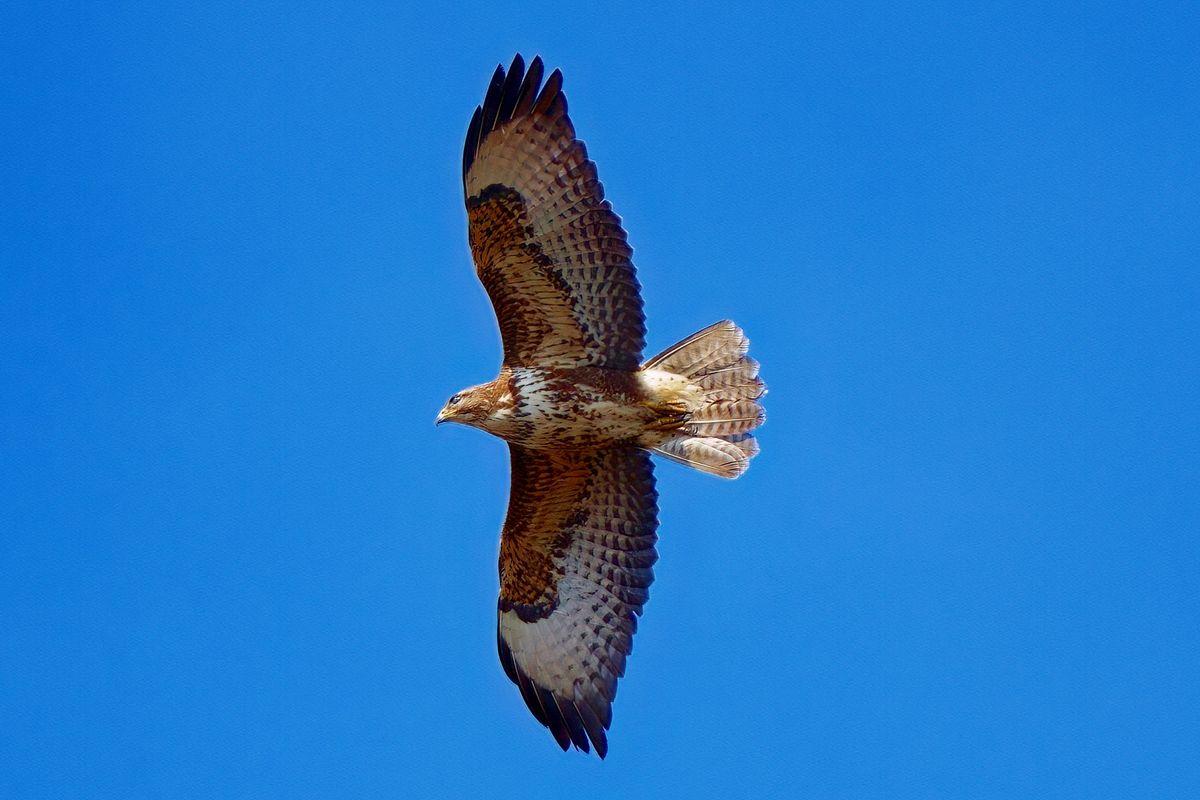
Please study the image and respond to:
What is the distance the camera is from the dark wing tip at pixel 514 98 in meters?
9.87

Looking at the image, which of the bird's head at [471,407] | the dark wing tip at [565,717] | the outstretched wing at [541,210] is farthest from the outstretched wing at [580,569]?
the outstretched wing at [541,210]

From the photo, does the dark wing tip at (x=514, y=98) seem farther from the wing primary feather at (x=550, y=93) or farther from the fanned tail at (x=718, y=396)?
the fanned tail at (x=718, y=396)

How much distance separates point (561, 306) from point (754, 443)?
5.62 feet

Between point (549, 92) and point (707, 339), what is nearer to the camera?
point (549, 92)

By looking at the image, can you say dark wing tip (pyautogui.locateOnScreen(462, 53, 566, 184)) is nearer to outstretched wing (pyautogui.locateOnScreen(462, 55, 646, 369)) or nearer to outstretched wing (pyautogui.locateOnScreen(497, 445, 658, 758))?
outstretched wing (pyautogui.locateOnScreen(462, 55, 646, 369))

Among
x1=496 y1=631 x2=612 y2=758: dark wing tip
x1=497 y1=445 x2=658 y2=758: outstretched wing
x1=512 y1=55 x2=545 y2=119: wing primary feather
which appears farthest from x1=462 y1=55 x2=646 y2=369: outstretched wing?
x1=496 y1=631 x2=612 y2=758: dark wing tip

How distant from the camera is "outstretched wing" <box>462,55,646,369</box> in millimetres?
9883

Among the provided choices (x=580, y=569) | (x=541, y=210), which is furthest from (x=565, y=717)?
(x=541, y=210)

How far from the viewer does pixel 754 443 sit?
428 inches

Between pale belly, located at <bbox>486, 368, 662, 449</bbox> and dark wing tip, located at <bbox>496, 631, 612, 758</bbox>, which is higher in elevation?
pale belly, located at <bbox>486, 368, 662, 449</bbox>

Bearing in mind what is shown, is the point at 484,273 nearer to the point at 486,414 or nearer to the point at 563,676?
the point at 486,414

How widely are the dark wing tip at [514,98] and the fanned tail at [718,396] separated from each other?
6.13 ft

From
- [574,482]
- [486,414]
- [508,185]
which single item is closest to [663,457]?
[574,482]

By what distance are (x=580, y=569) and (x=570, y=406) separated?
1.38 m
